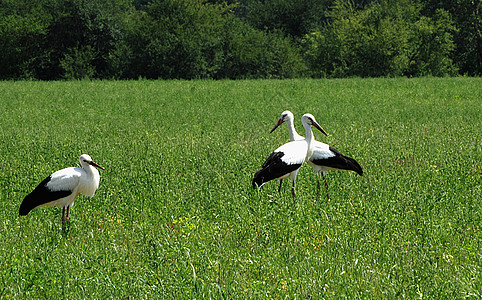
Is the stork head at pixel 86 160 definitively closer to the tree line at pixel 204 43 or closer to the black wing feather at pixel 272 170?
the black wing feather at pixel 272 170

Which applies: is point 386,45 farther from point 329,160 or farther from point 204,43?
point 329,160

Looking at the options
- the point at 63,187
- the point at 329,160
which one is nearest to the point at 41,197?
the point at 63,187

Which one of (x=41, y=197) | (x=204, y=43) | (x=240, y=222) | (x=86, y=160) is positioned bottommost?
(x=204, y=43)

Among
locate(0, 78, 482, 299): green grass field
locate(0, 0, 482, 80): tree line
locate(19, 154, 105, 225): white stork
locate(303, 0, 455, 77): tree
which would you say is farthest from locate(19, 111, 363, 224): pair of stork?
locate(0, 0, 482, 80): tree line

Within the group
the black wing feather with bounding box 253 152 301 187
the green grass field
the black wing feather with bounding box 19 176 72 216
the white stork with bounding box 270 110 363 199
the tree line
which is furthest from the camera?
the tree line

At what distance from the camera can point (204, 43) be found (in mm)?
A: 48812

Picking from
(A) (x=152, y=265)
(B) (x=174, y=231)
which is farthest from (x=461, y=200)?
(A) (x=152, y=265)

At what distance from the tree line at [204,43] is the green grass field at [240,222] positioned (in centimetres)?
3498

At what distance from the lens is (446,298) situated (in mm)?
4051

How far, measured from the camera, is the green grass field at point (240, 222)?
438 centimetres

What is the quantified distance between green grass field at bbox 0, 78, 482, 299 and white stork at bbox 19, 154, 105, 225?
28 cm

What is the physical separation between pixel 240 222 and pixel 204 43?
44188 mm

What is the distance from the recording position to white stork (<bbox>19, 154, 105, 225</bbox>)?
614cm

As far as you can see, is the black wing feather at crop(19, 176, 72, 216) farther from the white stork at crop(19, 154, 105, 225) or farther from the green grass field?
the green grass field
